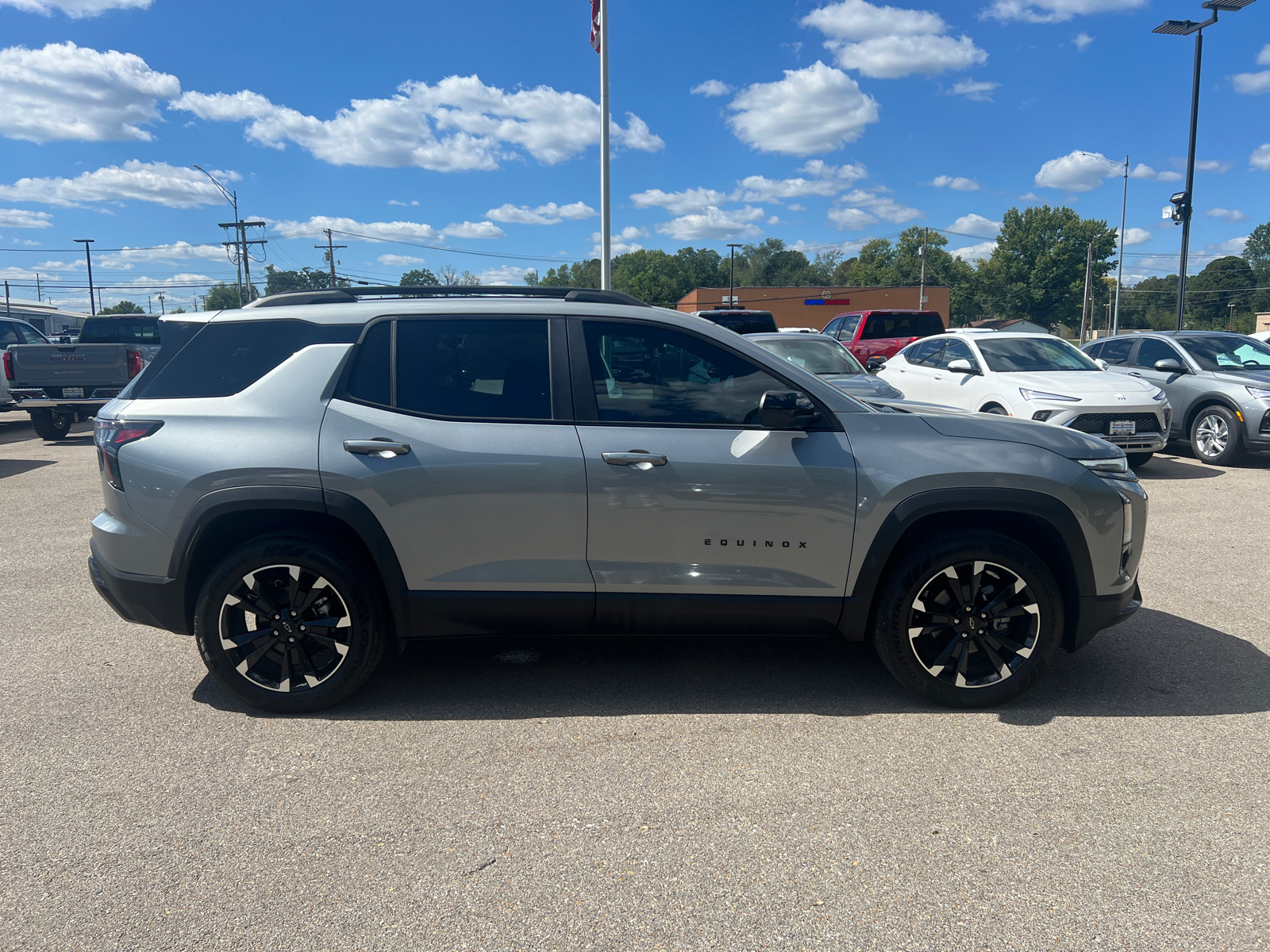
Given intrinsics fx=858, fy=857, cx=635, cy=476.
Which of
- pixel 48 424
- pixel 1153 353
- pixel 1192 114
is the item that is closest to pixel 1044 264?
pixel 1192 114

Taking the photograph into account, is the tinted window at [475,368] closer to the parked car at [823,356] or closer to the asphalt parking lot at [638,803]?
the asphalt parking lot at [638,803]

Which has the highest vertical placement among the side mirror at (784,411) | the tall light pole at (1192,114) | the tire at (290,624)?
the tall light pole at (1192,114)

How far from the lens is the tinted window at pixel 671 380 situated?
3.71m

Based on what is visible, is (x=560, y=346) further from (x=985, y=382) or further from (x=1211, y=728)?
(x=985, y=382)

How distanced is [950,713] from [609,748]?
1.52 metres

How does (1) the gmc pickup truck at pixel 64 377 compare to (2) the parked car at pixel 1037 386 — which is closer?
(2) the parked car at pixel 1037 386

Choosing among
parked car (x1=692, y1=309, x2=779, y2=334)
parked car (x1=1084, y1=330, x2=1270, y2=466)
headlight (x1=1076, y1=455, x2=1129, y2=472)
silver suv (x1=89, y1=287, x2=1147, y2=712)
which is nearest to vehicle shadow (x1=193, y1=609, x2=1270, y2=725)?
silver suv (x1=89, y1=287, x2=1147, y2=712)

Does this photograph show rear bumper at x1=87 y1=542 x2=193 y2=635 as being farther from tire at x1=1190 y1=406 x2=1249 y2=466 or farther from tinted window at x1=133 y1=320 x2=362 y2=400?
tire at x1=1190 y1=406 x2=1249 y2=466

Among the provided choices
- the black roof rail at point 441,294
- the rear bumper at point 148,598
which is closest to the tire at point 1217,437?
the black roof rail at point 441,294

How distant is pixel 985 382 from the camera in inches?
410

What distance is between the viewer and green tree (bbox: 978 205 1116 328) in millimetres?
118438

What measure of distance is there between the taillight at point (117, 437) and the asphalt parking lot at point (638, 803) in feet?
3.53

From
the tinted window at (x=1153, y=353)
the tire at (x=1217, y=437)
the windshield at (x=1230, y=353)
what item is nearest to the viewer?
the tire at (x=1217, y=437)

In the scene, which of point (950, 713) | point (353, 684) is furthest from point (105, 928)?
point (950, 713)
